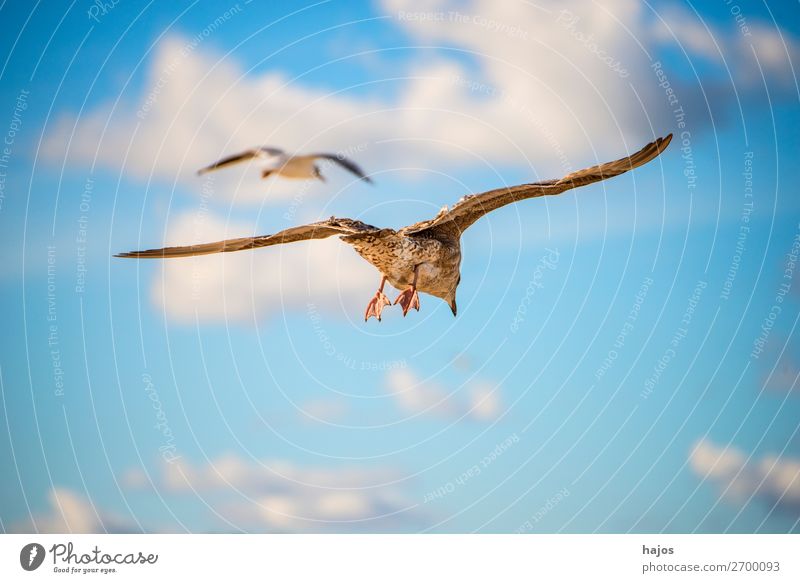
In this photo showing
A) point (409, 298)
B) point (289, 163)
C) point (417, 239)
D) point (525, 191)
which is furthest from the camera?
point (289, 163)

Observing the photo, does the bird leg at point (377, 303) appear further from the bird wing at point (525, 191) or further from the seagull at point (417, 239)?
the bird wing at point (525, 191)

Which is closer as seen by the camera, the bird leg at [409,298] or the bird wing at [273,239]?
the bird wing at [273,239]

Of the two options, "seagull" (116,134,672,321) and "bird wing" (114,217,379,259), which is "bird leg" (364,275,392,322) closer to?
"seagull" (116,134,672,321)

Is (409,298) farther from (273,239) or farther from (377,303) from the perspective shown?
(273,239)

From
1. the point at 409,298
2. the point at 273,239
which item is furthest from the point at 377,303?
the point at 273,239

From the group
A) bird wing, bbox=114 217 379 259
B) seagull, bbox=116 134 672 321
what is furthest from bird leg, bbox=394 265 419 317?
bird wing, bbox=114 217 379 259

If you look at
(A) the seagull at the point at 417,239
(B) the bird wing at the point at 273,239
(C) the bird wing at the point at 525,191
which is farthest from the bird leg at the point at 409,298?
(B) the bird wing at the point at 273,239
